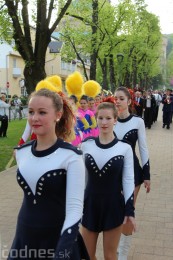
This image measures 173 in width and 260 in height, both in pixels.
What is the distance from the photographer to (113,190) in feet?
11.1

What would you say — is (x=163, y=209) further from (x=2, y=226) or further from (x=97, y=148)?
(x=97, y=148)

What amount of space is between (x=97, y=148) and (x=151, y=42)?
4317cm

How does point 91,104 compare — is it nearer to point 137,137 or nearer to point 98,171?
point 137,137

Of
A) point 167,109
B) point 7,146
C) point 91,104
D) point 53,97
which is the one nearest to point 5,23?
point 7,146

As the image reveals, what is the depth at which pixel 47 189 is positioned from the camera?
2.42 m

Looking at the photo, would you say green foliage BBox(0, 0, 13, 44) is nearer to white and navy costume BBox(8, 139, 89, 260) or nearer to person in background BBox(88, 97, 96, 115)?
person in background BBox(88, 97, 96, 115)

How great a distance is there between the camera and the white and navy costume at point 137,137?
4.40 metres

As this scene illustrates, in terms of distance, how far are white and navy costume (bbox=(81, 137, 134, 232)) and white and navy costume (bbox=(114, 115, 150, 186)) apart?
3.16 feet

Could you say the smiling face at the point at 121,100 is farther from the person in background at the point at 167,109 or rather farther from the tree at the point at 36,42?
the person in background at the point at 167,109

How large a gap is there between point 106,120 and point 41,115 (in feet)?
4.22

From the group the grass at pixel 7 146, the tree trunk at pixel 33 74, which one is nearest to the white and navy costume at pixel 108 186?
the grass at pixel 7 146

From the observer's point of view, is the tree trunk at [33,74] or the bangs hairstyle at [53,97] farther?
the tree trunk at [33,74]

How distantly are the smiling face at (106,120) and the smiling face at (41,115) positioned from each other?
1166 millimetres

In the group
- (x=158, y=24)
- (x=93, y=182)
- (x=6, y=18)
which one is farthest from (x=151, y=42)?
(x=93, y=182)
